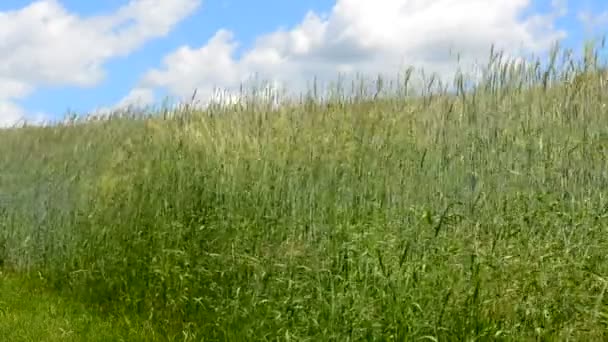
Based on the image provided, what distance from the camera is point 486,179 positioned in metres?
5.36

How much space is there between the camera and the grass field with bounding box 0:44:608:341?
4.44 meters

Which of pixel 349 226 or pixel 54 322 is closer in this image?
pixel 349 226

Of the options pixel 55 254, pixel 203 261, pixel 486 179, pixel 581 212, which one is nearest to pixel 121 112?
pixel 55 254

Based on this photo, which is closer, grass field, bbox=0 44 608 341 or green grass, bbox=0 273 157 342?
grass field, bbox=0 44 608 341

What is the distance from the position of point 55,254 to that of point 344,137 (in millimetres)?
3873

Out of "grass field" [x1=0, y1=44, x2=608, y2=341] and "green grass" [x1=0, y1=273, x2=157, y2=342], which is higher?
"grass field" [x1=0, y1=44, x2=608, y2=341]

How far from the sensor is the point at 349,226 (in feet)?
17.4

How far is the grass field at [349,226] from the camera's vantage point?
4.44m

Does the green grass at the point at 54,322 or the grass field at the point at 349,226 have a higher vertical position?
the grass field at the point at 349,226

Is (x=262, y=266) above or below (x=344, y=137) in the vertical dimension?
below

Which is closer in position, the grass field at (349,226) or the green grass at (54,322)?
the grass field at (349,226)

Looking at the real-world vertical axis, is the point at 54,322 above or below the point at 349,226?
below

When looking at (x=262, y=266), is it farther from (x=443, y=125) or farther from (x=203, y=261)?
(x=443, y=125)

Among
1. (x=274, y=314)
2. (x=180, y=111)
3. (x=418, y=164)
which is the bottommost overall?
(x=274, y=314)
